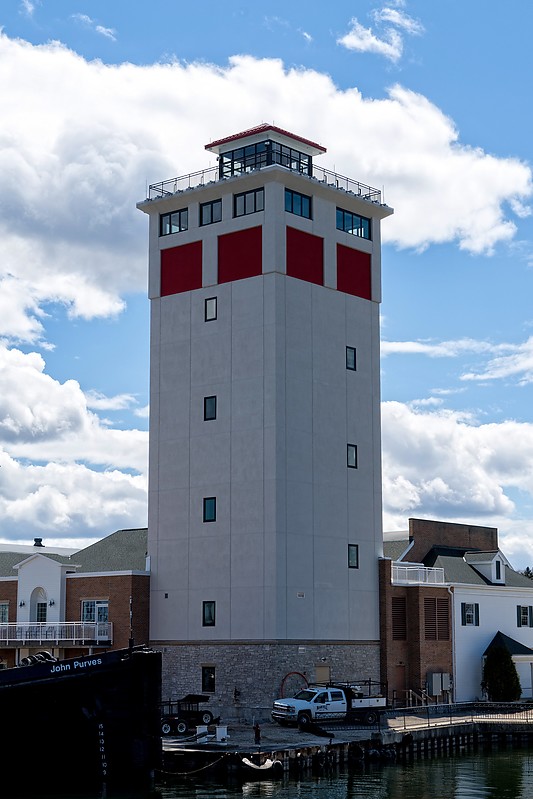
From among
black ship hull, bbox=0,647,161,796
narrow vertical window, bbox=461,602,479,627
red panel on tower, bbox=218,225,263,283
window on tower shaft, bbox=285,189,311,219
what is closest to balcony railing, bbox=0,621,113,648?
black ship hull, bbox=0,647,161,796

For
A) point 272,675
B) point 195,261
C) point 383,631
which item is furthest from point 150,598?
point 195,261

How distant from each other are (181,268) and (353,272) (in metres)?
9.16

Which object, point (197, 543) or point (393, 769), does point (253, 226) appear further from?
point (393, 769)

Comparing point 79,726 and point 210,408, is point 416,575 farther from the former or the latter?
point 79,726

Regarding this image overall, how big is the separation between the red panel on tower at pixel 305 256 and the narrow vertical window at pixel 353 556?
13600 mm

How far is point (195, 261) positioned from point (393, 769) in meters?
27.6

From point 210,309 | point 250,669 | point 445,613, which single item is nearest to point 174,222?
point 210,309

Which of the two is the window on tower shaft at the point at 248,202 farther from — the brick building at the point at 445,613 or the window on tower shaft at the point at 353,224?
the brick building at the point at 445,613

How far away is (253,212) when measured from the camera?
61406 millimetres

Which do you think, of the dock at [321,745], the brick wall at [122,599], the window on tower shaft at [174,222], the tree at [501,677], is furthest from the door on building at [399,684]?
the window on tower shaft at [174,222]

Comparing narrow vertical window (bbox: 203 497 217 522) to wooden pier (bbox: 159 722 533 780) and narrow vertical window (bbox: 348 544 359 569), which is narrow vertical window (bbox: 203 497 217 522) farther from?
wooden pier (bbox: 159 722 533 780)

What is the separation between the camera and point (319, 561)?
60312 millimetres

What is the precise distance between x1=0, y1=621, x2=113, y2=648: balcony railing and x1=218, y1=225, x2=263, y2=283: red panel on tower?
18601mm

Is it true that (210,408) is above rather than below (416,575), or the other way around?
above
